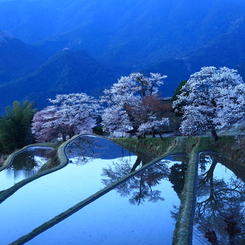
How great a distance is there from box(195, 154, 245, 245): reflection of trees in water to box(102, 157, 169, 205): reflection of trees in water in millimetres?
1649

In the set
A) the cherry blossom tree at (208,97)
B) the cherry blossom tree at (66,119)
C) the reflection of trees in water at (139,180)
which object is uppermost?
the cherry blossom tree at (66,119)

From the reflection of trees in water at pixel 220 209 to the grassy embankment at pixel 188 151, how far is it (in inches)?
13.1

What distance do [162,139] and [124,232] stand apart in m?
14.1

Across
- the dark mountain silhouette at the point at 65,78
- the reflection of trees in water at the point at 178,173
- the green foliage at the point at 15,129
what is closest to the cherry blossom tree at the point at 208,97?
the reflection of trees in water at the point at 178,173

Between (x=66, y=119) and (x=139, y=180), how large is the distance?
18.1 meters

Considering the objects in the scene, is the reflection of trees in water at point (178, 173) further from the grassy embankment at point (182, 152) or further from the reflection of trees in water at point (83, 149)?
the reflection of trees in water at point (83, 149)

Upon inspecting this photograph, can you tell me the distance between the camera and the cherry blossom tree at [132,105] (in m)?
21.4

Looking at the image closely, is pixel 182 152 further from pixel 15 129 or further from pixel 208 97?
pixel 15 129

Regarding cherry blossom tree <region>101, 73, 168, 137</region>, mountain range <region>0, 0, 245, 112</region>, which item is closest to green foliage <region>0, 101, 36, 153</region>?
cherry blossom tree <region>101, 73, 168, 137</region>

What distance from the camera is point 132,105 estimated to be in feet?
77.6

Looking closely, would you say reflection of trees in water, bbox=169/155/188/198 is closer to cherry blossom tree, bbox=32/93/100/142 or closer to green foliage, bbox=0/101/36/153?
cherry blossom tree, bbox=32/93/100/142

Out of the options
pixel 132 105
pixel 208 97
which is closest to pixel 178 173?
pixel 208 97

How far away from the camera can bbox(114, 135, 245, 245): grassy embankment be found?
7.76 m

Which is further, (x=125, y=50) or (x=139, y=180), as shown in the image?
(x=125, y=50)
